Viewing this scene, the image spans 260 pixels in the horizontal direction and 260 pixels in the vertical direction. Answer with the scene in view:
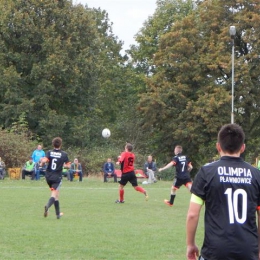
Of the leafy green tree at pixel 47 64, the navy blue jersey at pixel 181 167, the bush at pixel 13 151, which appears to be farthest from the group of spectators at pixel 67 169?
the navy blue jersey at pixel 181 167

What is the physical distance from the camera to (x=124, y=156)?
821 inches

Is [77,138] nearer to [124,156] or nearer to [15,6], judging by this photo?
[15,6]

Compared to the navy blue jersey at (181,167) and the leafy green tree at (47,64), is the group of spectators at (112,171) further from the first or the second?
the navy blue jersey at (181,167)

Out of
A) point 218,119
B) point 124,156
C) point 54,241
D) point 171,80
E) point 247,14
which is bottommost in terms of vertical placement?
point 54,241

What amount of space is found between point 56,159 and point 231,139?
421 inches

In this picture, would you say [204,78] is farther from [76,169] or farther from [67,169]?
[67,169]

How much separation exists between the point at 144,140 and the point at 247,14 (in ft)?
48.3

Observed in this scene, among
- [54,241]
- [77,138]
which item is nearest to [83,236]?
[54,241]

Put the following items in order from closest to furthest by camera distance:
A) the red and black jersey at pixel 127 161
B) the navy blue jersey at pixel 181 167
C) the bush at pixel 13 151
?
the navy blue jersey at pixel 181 167 → the red and black jersey at pixel 127 161 → the bush at pixel 13 151

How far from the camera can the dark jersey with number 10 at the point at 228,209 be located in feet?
17.7

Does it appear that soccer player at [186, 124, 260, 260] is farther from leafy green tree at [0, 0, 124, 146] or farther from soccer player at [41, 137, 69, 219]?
leafy green tree at [0, 0, 124, 146]

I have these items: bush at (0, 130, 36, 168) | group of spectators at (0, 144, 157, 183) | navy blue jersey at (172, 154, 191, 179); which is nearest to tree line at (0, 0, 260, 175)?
bush at (0, 130, 36, 168)

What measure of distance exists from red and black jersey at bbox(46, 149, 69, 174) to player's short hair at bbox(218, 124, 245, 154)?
10.5 m

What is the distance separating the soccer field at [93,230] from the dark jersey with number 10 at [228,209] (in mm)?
5076
